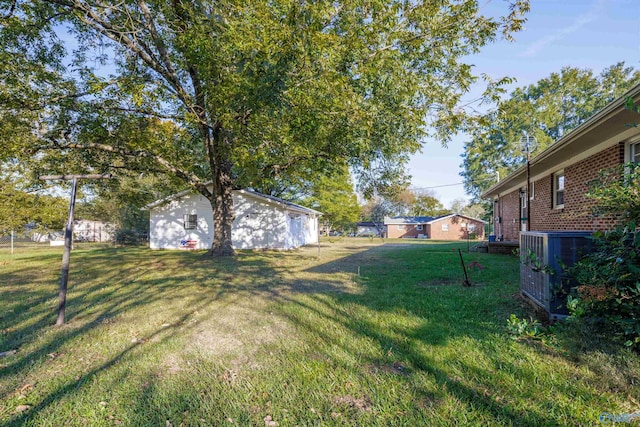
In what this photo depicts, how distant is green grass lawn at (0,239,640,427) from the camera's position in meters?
2.34

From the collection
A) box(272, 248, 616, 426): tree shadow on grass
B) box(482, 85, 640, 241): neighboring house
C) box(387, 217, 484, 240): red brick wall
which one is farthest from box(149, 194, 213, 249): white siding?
box(387, 217, 484, 240): red brick wall

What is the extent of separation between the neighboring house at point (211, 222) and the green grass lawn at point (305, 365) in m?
12.9

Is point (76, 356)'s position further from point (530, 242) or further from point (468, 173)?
point (468, 173)

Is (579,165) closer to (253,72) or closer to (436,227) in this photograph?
(253,72)

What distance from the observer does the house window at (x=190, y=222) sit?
63.7 ft

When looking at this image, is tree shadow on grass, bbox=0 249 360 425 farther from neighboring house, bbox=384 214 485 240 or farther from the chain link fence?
neighboring house, bbox=384 214 485 240

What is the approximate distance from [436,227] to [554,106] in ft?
64.3

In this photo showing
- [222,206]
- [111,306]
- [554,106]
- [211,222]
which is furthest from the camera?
[554,106]

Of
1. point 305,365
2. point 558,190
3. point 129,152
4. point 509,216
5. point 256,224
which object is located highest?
point 129,152

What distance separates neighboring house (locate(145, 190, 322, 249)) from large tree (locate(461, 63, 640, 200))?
1744cm

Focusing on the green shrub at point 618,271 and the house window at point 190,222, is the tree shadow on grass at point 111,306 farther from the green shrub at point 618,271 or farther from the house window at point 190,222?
the house window at point 190,222

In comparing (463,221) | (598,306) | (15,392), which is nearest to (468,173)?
(463,221)

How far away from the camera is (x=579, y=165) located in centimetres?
797

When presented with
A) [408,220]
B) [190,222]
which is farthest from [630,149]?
[408,220]
